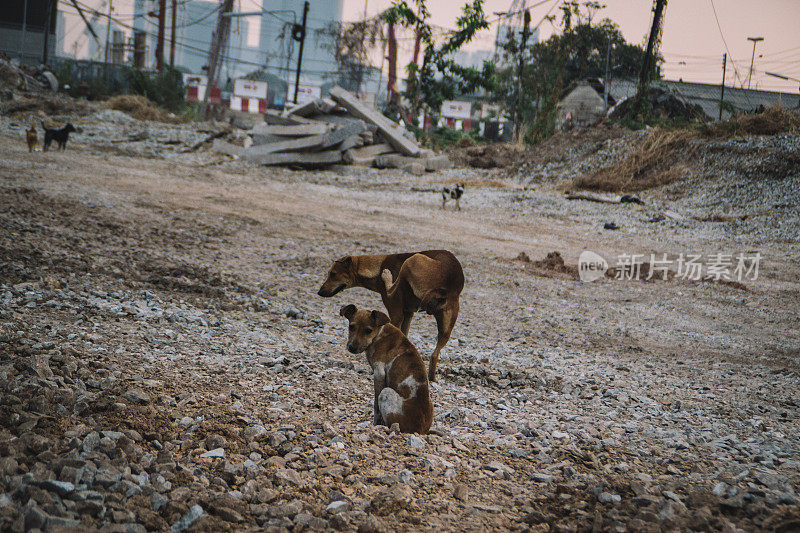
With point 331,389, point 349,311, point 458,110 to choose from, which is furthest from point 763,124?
point 458,110

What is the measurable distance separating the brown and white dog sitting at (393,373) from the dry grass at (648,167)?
1870 cm

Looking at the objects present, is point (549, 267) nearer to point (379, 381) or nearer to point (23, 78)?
point (379, 381)

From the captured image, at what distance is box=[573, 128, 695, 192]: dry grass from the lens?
835 inches

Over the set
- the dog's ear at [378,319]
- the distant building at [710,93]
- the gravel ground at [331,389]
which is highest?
the distant building at [710,93]

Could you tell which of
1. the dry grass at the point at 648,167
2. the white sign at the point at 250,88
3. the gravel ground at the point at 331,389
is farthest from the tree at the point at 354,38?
the gravel ground at the point at 331,389

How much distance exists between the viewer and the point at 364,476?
11.2 ft

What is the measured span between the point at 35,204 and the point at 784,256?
14933 millimetres

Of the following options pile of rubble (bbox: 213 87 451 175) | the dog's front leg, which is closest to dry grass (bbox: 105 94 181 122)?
pile of rubble (bbox: 213 87 451 175)

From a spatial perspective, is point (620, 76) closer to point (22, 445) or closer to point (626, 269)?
point (626, 269)

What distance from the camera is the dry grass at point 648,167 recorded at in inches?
835

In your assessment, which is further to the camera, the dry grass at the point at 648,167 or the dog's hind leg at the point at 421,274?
the dry grass at the point at 648,167

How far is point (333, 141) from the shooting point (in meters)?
23.4

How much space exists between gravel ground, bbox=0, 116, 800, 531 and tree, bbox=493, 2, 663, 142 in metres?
18.0

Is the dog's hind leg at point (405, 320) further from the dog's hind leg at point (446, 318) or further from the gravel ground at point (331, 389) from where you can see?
the gravel ground at point (331, 389)
